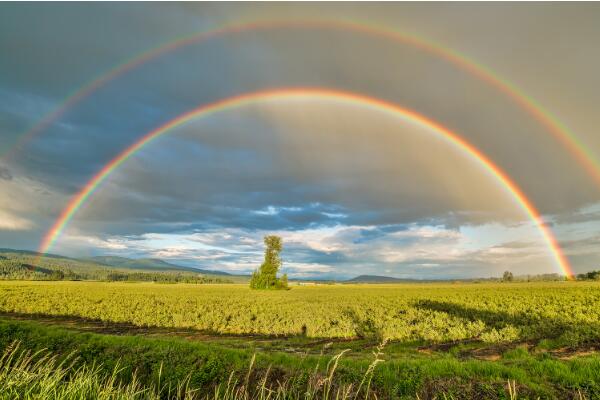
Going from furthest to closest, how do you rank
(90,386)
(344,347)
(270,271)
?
(270,271), (344,347), (90,386)

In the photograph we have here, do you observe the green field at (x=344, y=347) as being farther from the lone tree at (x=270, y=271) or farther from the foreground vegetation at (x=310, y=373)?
the lone tree at (x=270, y=271)

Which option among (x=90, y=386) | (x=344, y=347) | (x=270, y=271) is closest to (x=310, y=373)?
(x=90, y=386)

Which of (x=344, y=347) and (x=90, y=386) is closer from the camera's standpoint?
(x=90, y=386)

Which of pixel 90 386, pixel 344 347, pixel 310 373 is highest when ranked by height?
pixel 90 386

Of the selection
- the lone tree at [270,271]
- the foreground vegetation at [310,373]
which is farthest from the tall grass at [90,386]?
the lone tree at [270,271]

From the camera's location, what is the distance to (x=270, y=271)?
115 metres

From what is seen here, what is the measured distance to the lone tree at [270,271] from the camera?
113 meters

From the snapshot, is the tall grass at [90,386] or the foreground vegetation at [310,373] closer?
the tall grass at [90,386]

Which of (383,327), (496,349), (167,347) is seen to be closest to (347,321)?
(383,327)

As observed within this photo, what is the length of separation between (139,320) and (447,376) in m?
29.2

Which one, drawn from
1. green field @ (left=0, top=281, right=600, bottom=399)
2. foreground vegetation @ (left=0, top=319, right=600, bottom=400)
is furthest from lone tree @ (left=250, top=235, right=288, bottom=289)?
foreground vegetation @ (left=0, top=319, right=600, bottom=400)

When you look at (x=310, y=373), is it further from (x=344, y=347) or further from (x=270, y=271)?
(x=270, y=271)

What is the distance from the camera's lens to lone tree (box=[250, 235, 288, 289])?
113 m

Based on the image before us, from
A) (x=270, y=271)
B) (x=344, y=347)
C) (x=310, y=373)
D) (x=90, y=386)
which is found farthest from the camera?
(x=270, y=271)
